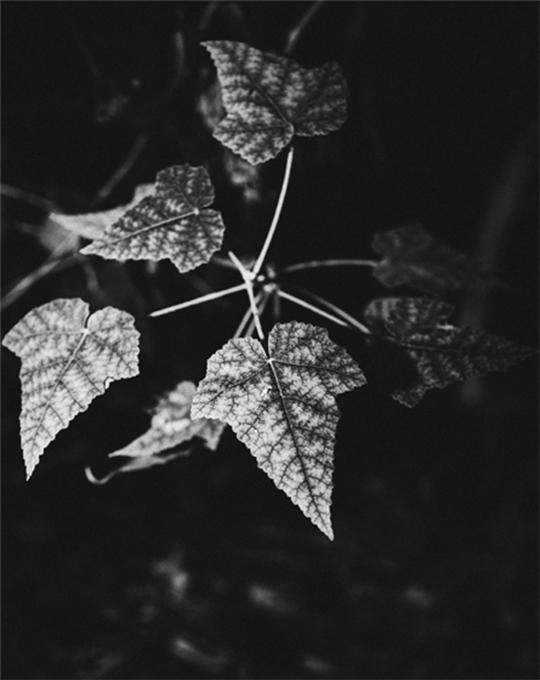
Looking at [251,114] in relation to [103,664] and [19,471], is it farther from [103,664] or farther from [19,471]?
[103,664]

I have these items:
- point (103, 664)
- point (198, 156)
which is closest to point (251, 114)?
point (198, 156)

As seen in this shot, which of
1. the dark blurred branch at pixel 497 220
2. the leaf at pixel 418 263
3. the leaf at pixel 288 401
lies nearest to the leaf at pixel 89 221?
the leaf at pixel 288 401

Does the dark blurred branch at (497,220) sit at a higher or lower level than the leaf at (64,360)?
lower

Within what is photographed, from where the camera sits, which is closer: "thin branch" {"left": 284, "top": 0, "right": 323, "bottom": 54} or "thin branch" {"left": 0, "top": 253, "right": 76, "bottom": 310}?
"thin branch" {"left": 284, "top": 0, "right": 323, "bottom": 54}

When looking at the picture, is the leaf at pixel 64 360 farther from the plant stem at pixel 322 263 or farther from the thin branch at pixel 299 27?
the thin branch at pixel 299 27

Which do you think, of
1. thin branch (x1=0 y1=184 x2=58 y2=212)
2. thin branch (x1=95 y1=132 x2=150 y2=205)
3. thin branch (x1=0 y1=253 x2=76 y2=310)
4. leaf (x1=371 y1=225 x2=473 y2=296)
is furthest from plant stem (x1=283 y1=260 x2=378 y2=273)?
thin branch (x1=0 y1=184 x2=58 y2=212)

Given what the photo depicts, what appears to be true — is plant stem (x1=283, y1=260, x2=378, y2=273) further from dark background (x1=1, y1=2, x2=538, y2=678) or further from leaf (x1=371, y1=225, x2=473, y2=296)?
dark background (x1=1, y1=2, x2=538, y2=678)

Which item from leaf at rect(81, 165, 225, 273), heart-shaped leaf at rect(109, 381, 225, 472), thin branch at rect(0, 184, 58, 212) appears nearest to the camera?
leaf at rect(81, 165, 225, 273)
